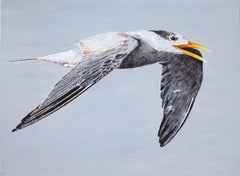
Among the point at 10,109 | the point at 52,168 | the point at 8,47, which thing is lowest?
the point at 52,168

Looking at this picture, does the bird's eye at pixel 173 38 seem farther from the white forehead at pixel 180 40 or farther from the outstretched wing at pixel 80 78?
the outstretched wing at pixel 80 78

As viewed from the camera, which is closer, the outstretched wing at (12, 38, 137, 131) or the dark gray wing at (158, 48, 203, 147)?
the outstretched wing at (12, 38, 137, 131)

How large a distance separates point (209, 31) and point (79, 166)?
723 millimetres

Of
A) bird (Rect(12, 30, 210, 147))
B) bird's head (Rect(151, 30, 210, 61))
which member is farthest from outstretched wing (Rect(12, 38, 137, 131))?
bird's head (Rect(151, 30, 210, 61))

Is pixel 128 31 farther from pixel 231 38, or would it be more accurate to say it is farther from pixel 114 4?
pixel 231 38

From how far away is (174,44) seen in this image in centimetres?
254

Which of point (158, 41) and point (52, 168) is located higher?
point (158, 41)

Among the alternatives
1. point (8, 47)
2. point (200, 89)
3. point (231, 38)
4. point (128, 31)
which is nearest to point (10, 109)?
point (8, 47)

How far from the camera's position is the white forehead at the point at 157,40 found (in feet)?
8.32

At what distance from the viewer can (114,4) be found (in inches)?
104

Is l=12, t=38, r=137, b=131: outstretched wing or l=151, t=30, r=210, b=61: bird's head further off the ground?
l=151, t=30, r=210, b=61: bird's head

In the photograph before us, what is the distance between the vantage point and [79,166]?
101 inches

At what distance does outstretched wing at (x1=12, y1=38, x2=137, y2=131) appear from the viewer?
2361 millimetres

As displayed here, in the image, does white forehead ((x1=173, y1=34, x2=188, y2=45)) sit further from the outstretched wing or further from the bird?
the outstretched wing
